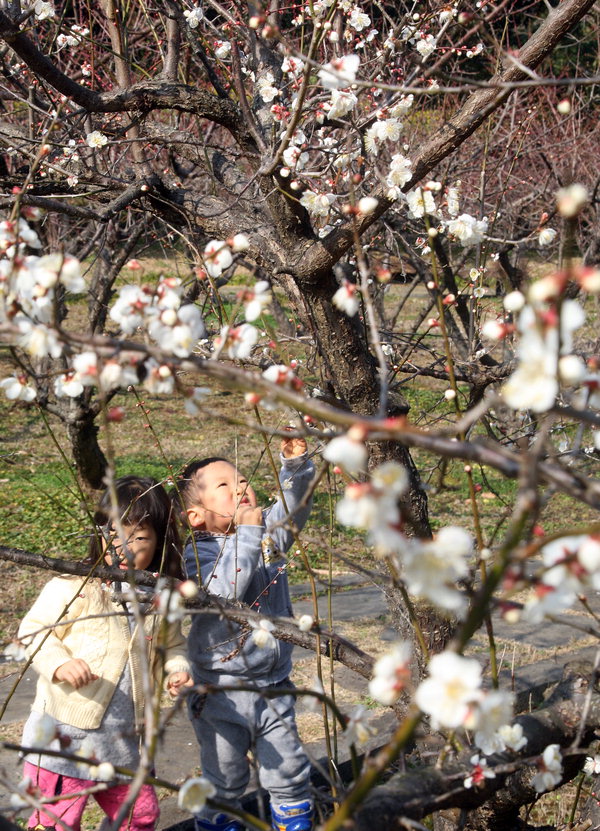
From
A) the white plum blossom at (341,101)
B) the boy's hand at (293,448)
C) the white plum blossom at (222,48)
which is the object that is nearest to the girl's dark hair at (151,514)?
the boy's hand at (293,448)

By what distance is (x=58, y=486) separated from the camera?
24.5 ft

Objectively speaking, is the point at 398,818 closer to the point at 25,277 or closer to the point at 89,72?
the point at 25,277

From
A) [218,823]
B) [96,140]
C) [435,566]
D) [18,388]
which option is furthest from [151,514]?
[435,566]

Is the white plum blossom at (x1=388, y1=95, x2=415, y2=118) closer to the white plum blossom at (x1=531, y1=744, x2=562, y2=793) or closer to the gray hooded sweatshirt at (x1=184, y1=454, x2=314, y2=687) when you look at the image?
the gray hooded sweatshirt at (x1=184, y1=454, x2=314, y2=687)

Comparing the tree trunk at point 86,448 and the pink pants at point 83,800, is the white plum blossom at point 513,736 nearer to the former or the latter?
the pink pants at point 83,800

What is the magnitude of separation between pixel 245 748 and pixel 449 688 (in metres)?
2.27

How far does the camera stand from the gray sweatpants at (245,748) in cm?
289

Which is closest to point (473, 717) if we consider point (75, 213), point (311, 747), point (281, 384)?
point (281, 384)

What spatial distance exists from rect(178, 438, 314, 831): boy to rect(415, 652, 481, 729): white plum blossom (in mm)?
1866

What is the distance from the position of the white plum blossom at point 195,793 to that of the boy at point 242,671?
59.8 inches

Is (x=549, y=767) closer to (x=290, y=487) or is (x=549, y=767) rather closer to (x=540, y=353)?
(x=540, y=353)

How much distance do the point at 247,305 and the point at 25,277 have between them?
0.33 meters

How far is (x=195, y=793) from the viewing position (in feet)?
4.04

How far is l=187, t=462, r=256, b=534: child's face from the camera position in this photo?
3049mm
